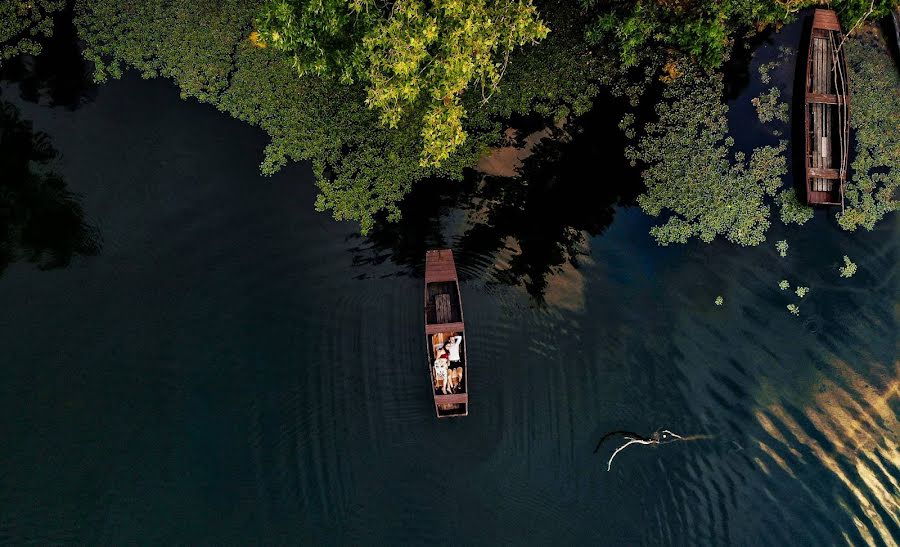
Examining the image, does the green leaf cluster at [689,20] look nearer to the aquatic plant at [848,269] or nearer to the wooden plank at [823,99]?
the wooden plank at [823,99]

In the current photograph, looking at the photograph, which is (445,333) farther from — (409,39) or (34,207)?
(34,207)

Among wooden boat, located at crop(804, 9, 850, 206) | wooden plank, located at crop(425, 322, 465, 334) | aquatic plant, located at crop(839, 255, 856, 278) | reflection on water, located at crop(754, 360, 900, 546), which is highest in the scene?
wooden boat, located at crop(804, 9, 850, 206)

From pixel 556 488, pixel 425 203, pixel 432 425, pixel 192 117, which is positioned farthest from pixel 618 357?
pixel 192 117

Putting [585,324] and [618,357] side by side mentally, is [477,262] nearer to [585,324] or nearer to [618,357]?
[585,324]

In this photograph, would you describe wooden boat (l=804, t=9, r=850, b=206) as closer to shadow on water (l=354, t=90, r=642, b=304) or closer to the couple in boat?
shadow on water (l=354, t=90, r=642, b=304)

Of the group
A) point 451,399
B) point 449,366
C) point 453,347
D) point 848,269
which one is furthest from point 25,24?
point 848,269

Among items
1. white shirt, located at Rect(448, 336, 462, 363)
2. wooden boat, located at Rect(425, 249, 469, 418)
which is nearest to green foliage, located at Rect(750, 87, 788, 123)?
wooden boat, located at Rect(425, 249, 469, 418)
